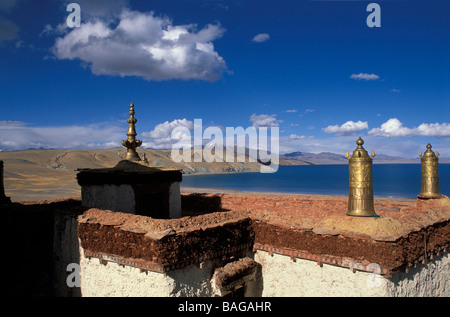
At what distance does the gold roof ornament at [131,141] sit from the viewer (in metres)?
12.8

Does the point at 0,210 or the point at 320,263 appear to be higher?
the point at 0,210

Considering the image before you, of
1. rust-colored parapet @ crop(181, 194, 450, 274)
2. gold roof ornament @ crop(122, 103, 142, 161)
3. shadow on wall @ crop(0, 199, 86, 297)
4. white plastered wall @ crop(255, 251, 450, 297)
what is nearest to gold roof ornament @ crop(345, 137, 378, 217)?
rust-colored parapet @ crop(181, 194, 450, 274)

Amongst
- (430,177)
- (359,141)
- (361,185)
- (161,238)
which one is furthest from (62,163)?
(361,185)

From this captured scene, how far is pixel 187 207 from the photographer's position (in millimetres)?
15695

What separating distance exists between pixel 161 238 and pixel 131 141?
22.7 feet

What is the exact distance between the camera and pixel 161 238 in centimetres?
690

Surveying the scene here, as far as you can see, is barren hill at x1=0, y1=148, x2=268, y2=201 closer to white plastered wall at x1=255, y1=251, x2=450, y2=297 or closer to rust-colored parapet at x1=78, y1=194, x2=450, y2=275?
rust-colored parapet at x1=78, y1=194, x2=450, y2=275

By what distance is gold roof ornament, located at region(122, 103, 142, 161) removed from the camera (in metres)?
12.8

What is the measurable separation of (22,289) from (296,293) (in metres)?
8.72

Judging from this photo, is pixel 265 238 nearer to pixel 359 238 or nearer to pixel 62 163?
pixel 359 238
